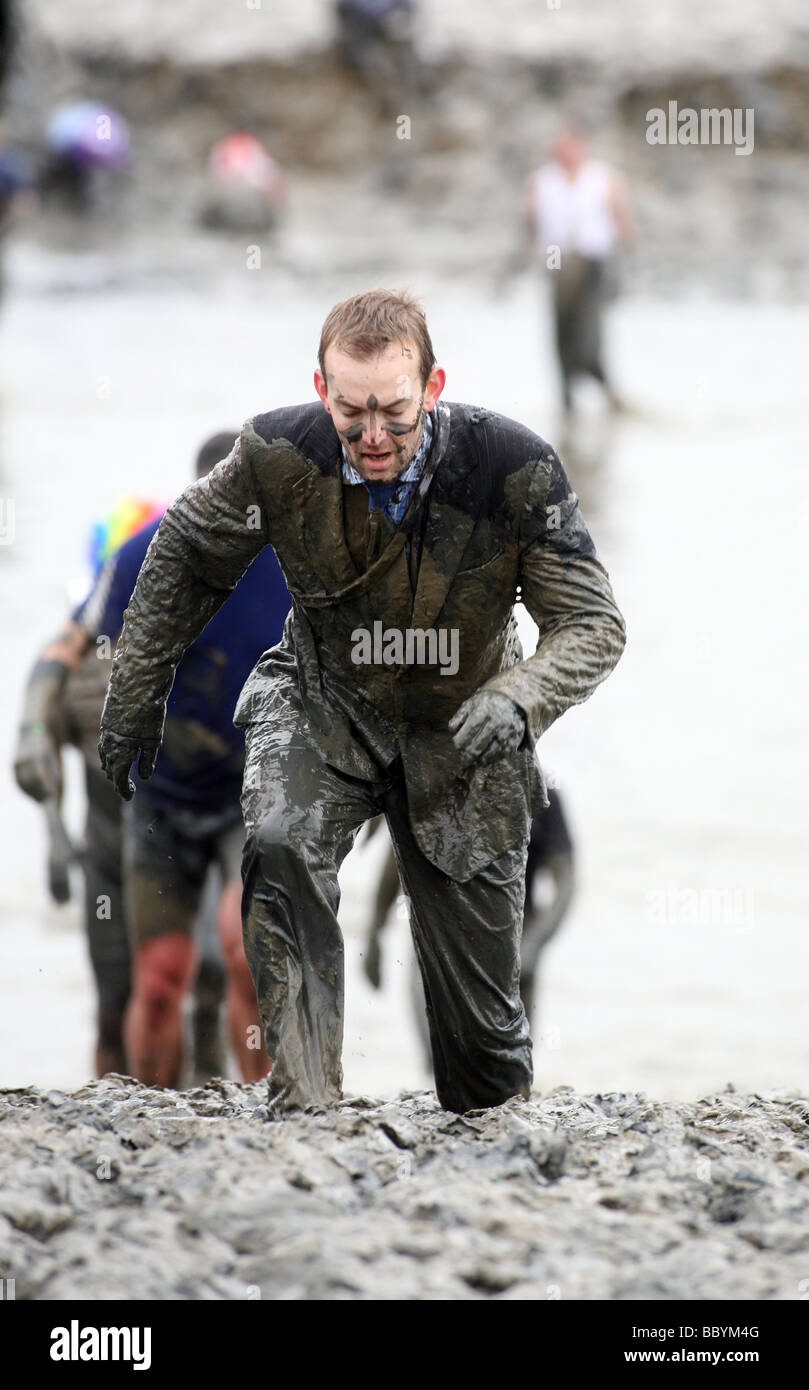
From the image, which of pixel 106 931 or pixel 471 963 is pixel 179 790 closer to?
pixel 106 931

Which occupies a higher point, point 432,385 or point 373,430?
point 432,385

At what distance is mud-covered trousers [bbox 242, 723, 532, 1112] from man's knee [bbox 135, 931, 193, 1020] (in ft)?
5.12

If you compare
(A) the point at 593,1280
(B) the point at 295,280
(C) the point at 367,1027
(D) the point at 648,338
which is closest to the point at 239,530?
(A) the point at 593,1280

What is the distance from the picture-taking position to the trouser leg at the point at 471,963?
16.3 feet

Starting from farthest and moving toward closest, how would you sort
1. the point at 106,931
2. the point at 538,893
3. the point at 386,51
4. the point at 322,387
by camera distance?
1. the point at 386,51
2. the point at 106,931
3. the point at 538,893
4. the point at 322,387

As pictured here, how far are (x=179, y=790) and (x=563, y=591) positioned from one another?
2.06 m

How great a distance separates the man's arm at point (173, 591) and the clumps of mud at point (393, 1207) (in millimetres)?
945

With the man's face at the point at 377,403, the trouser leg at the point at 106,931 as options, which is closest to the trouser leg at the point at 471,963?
the man's face at the point at 377,403

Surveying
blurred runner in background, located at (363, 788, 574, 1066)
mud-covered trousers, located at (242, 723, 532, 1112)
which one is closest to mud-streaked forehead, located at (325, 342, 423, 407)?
mud-covered trousers, located at (242, 723, 532, 1112)

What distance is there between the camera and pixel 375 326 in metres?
4.44

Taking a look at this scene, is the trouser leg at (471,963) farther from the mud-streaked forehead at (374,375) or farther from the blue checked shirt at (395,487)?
the mud-streaked forehead at (374,375)

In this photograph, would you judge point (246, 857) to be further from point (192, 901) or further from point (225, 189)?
point (225, 189)

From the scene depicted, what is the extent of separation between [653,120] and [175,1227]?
1003 inches

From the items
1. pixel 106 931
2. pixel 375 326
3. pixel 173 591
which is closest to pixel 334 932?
pixel 173 591
